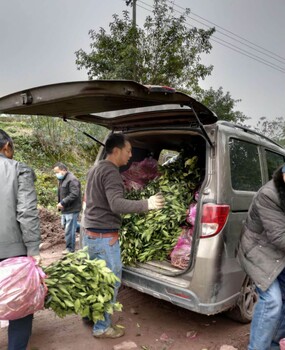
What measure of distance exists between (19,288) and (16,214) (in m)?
0.59

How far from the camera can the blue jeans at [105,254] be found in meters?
2.84

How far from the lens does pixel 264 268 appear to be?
232 centimetres

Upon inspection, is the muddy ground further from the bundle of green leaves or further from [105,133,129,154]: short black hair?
[105,133,129,154]: short black hair

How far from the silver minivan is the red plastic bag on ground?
1144mm

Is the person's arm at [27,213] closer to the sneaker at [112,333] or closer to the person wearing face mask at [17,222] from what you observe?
the person wearing face mask at [17,222]

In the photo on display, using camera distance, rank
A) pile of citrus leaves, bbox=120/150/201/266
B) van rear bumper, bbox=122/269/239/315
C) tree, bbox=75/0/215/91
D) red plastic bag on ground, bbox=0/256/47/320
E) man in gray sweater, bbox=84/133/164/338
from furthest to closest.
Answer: tree, bbox=75/0/215/91 → pile of citrus leaves, bbox=120/150/201/266 → man in gray sweater, bbox=84/133/164/338 → van rear bumper, bbox=122/269/239/315 → red plastic bag on ground, bbox=0/256/47/320

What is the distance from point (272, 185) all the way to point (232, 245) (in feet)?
2.32

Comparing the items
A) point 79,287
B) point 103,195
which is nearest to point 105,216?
point 103,195

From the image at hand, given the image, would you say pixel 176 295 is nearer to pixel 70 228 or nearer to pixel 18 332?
pixel 18 332

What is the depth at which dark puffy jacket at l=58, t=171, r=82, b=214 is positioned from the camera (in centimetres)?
572

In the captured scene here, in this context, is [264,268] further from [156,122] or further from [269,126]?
[269,126]

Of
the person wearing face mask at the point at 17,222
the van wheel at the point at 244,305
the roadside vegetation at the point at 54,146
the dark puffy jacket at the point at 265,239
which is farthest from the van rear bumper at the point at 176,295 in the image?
the roadside vegetation at the point at 54,146

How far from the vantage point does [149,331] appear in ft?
10.1

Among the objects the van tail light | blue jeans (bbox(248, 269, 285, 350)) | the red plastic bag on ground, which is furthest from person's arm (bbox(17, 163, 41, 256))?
blue jeans (bbox(248, 269, 285, 350))
